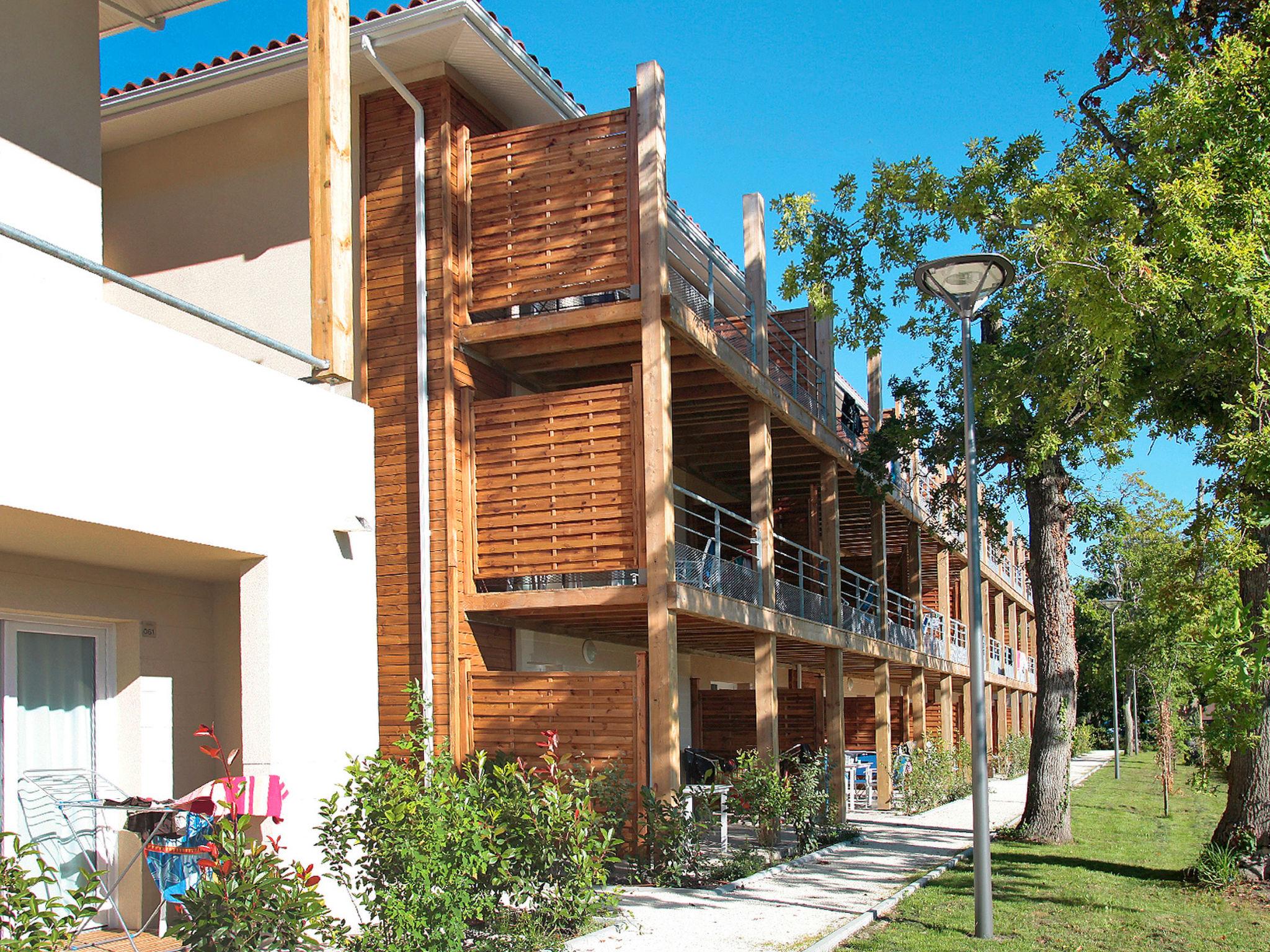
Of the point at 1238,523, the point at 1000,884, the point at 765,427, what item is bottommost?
the point at 1000,884

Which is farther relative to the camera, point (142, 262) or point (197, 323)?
point (142, 262)

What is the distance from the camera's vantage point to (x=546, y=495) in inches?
538

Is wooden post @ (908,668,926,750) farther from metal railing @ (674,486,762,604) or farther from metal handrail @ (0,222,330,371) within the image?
metal handrail @ (0,222,330,371)

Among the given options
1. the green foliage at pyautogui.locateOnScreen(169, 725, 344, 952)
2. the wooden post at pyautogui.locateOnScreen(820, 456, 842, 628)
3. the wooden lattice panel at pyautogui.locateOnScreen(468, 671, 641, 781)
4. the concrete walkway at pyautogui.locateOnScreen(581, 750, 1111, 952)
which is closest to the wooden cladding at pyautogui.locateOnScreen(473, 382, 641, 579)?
the wooden lattice panel at pyautogui.locateOnScreen(468, 671, 641, 781)

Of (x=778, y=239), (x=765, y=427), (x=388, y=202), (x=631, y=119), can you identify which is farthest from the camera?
(x=778, y=239)

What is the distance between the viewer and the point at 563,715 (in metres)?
12.9

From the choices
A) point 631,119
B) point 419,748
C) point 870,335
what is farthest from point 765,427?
point 419,748

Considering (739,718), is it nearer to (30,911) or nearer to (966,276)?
(966,276)

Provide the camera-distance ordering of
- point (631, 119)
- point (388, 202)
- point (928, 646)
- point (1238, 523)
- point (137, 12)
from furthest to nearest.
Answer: point (928, 646) < point (388, 202) < point (631, 119) < point (137, 12) < point (1238, 523)

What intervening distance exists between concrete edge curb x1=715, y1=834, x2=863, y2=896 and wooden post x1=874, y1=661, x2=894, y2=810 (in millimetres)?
5208

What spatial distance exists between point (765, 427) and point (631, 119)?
4.85m

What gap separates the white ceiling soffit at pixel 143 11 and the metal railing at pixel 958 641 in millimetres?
24930

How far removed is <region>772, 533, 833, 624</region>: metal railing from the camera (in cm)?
1750

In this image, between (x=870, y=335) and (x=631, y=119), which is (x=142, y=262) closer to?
(x=631, y=119)
